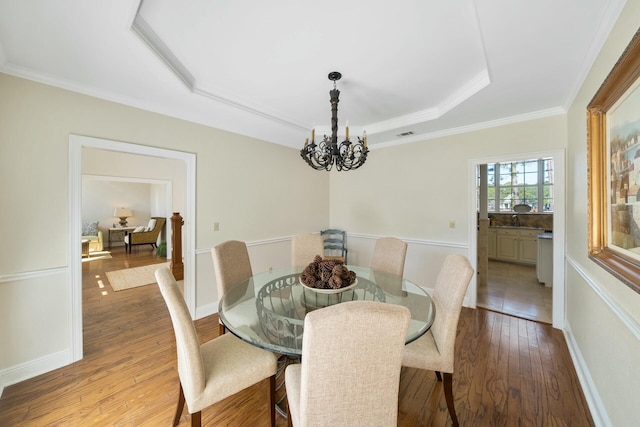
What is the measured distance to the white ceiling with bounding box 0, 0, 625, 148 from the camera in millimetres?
1380

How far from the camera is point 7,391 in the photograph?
1.80 meters

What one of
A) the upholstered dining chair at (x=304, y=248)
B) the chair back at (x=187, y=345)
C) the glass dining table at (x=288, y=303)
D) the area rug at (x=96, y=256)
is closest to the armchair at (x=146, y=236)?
the area rug at (x=96, y=256)

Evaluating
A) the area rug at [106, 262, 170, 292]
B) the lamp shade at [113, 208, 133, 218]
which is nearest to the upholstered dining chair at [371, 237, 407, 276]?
the area rug at [106, 262, 170, 292]

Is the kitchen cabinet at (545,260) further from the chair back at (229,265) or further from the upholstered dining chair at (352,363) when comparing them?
the chair back at (229,265)

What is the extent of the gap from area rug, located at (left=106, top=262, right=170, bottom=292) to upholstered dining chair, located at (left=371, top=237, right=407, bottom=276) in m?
3.98

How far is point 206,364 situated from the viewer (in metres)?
1.41

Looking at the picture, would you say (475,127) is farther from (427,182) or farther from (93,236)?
(93,236)

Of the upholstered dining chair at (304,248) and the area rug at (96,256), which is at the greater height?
the upholstered dining chair at (304,248)

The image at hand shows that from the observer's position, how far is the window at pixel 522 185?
5590 millimetres

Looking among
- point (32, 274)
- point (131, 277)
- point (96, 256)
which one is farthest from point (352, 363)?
point (96, 256)

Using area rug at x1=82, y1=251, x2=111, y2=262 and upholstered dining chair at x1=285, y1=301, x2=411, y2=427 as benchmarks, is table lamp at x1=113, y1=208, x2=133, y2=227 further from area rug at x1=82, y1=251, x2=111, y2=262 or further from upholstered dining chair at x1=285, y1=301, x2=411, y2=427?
upholstered dining chair at x1=285, y1=301, x2=411, y2=427

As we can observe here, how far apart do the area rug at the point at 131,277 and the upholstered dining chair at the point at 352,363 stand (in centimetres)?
440

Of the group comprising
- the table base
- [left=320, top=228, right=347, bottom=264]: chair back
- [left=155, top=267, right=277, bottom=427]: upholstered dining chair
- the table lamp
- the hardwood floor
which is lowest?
the table base

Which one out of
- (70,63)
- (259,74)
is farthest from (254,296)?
(70,63)
